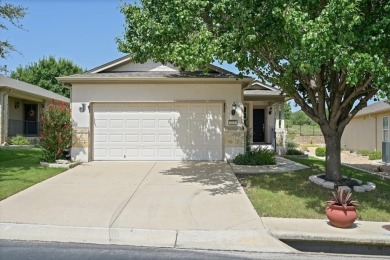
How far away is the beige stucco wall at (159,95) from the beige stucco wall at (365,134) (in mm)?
12739

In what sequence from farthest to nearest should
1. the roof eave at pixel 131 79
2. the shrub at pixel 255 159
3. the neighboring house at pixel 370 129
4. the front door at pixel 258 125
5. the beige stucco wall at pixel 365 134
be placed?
the beige stucco wall at pixel 365 134
the front door at pixel 258 125
the neighboring house at pixel 370 129
the roof eave at pixel 131 79
the shrub at pixel 255 159

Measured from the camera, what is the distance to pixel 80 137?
14242mm

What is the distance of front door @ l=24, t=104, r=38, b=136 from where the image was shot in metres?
25.5

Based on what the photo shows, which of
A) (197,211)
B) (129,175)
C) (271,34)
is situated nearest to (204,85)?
(129,175)

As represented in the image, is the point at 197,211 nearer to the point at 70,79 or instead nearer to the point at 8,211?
the point at 8,211

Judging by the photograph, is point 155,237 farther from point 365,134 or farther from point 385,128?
point 365,134

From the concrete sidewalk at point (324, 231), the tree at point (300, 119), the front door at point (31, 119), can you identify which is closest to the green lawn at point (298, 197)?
the concrete sidewalk at point (324, 231)

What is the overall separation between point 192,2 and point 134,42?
10.6ft

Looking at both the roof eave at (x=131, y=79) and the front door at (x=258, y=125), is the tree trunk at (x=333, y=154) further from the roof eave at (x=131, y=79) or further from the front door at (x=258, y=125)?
the front door at (x=258, y=125)

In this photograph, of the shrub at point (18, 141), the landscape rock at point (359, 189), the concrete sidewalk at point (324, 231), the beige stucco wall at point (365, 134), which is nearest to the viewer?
the concrete sidewalk at point (324, 231)

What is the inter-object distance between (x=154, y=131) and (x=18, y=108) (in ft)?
50.6

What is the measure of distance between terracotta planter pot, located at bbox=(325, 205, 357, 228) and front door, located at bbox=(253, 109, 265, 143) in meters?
16.1

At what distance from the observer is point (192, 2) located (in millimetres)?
8508

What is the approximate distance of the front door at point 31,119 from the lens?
83.7 ft
